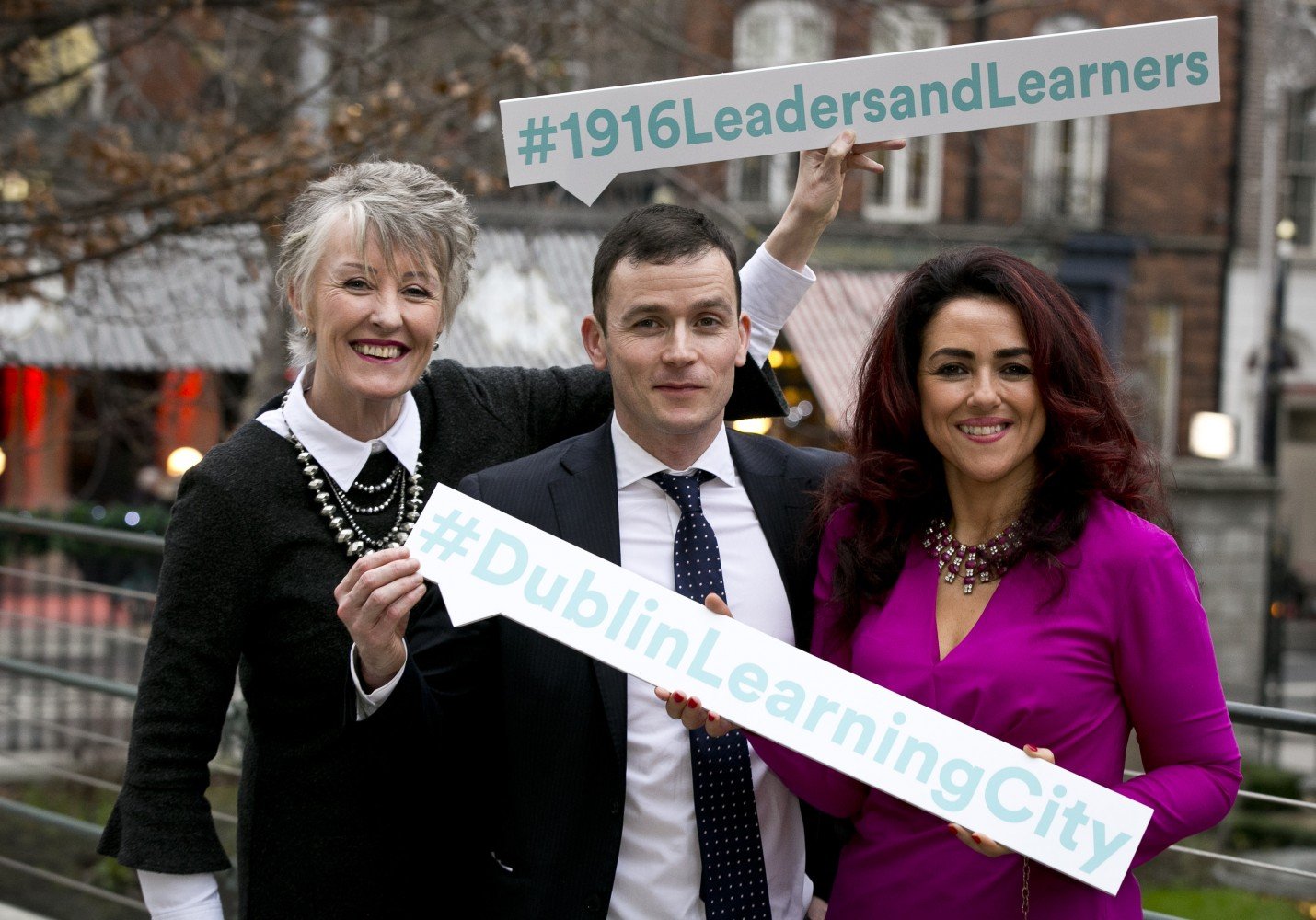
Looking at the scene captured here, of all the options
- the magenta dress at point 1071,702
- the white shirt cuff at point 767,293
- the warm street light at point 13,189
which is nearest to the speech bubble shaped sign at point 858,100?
the white shirt cuff at point 767,293

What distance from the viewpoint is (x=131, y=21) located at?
729 cm

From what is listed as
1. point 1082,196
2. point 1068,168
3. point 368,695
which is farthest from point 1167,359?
point 368,695

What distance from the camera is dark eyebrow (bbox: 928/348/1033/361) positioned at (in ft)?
7.91

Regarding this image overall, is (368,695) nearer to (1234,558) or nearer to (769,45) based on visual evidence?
(1234,558)

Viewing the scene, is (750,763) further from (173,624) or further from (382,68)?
(382,68)

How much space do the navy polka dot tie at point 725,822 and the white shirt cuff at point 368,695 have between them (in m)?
0.52

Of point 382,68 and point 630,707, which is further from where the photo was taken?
point 382,68

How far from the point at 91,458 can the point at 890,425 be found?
17496 millimetres

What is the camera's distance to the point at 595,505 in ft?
8.69

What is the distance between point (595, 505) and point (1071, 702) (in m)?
0.91

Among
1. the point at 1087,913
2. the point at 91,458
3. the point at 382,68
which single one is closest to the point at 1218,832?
the point at 382,68

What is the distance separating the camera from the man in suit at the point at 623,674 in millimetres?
2479

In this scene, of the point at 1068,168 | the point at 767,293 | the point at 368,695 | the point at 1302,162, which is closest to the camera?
the point at 368,695

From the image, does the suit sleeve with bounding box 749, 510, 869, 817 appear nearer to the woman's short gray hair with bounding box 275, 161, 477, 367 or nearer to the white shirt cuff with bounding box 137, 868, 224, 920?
the woman's short gray hair with bounding box 275, 161, 477, 367
